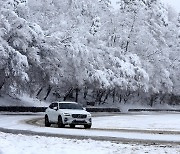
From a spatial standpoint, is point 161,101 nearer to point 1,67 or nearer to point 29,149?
point 1,67

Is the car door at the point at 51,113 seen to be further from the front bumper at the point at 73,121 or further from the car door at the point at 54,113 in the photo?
the front bumper at the point at 73,121

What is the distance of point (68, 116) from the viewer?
80.4 ft

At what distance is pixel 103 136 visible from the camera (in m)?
18.3

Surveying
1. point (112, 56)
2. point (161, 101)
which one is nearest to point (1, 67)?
point (112, 56)

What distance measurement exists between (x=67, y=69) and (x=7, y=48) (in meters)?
12.8

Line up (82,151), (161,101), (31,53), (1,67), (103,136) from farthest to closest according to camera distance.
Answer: (161,101) → (31,53) → (1,67) → (103,136) → (82,151)

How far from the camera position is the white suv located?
24.4 metres

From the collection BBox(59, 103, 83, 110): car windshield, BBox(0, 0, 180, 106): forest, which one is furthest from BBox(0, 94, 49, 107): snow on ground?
BBox(59, 103, 83, 110): car windshield

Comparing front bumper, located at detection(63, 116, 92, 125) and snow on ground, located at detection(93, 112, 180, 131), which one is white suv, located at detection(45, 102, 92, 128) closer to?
front bumper, located at detection(63, 116, 92, 125)

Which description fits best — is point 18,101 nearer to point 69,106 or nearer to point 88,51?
point 88,51

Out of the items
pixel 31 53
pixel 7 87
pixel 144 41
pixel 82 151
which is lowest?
pixel 82 151

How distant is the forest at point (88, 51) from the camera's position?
39969 millimetres

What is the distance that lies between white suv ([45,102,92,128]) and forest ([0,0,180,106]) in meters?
11.8

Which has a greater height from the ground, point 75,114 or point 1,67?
point 1,67
